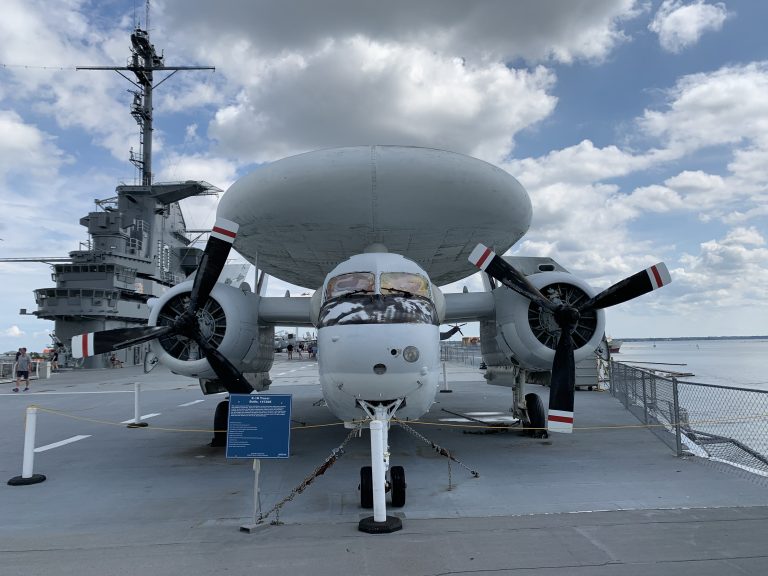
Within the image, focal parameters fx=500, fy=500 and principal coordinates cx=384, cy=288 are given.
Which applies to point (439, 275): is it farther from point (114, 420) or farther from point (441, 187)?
point (114, 420)

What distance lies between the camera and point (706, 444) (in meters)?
11.5

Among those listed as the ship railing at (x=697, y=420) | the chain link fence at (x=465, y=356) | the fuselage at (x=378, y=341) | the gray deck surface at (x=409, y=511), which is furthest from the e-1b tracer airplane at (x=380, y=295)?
the chain link fence at (x=465, y=356)

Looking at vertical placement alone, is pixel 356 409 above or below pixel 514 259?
below

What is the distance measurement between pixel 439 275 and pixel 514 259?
263 cm

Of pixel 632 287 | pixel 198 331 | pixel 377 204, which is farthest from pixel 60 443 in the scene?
pixel 632 287

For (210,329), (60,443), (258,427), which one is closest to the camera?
(258,427)

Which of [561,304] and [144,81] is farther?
[144,81]

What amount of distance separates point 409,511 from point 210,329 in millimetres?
5841

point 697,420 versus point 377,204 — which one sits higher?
point 377,204

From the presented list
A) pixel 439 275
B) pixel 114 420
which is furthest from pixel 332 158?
pixel 114 420

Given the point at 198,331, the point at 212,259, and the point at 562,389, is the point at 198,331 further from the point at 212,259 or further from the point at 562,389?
the point at 562,389

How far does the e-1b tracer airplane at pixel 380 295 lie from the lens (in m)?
7.18

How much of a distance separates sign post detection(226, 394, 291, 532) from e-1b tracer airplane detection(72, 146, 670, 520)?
1.00m

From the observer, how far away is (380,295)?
7.59 meters
